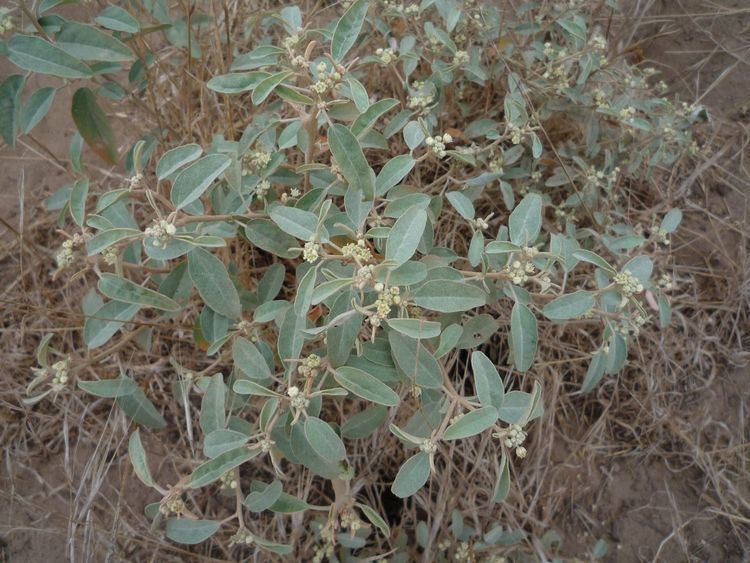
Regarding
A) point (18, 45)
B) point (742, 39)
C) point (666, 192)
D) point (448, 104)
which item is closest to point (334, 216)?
point (18, 45)

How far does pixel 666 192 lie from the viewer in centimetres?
237

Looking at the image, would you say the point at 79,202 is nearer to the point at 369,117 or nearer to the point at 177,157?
the point at 177,157

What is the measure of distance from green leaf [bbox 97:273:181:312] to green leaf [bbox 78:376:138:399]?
0.24m

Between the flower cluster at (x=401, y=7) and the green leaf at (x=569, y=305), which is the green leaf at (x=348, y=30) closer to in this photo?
the flower cluster at (x=401, y=7)

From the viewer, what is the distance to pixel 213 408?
1.26m

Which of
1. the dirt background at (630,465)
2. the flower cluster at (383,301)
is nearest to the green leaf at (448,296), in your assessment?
the flower cluster at (383,301)

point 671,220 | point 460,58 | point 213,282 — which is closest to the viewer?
point 213,282

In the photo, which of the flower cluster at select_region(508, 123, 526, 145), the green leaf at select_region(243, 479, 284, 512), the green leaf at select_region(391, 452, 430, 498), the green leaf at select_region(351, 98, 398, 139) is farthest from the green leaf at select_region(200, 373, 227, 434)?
the flower cluster at select_region(508, 123, 526, 145)

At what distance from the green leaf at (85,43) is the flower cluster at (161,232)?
46 centimetres

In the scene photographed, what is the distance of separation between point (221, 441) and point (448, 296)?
1.74 feet

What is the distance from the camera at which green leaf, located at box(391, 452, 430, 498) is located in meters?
1.12

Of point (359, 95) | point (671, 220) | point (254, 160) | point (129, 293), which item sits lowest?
point (671, 220)

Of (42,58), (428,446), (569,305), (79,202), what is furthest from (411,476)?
(42,58)

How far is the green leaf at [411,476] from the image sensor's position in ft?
3.69
